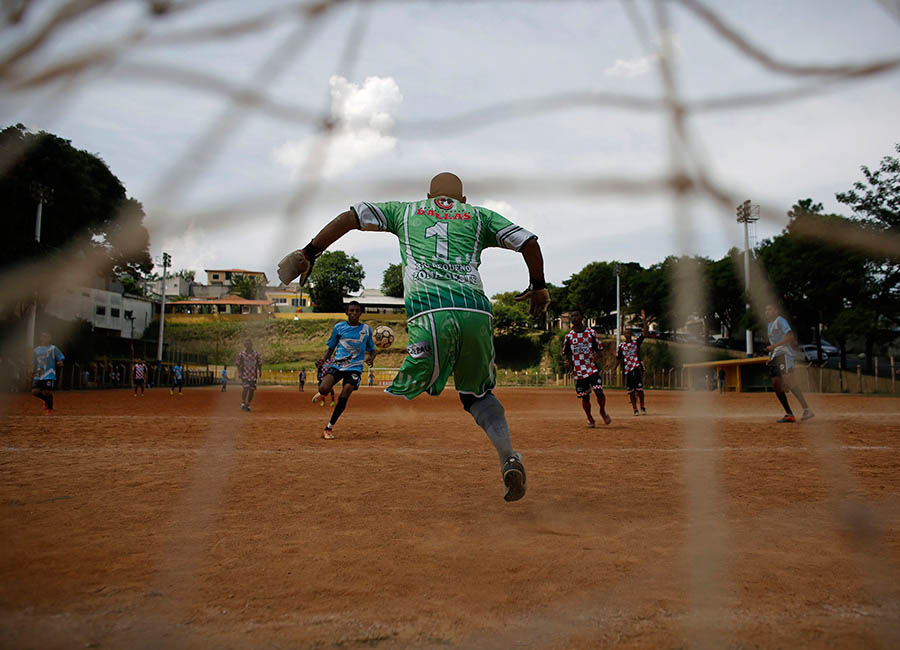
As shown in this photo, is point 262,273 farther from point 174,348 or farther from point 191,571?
point 174,348

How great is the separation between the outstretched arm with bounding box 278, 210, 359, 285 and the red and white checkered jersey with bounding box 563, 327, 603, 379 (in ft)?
22.5

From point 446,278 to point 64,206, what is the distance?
1.77m

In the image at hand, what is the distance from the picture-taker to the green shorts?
3242 mm

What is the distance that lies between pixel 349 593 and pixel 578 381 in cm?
810

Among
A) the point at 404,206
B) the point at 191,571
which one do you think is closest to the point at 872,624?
the point at 191,571

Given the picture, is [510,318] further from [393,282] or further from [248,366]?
[248,366]

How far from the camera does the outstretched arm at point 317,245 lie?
317 centimetres

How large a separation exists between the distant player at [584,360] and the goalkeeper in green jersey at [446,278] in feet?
21.0

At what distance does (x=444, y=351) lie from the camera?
10.7 feet

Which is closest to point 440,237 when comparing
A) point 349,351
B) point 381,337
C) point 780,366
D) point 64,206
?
point 64,206

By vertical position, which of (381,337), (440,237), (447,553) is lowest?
(447,553)

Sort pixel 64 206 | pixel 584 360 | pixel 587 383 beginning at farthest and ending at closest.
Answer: pixel 584 360 < pixel 587 383 < pixel 64 206

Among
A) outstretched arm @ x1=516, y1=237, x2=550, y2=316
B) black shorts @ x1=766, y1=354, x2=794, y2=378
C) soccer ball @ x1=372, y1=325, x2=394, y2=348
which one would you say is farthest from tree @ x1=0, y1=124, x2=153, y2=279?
black shorts @ x1=766, y1=354, x2=794, y2=378

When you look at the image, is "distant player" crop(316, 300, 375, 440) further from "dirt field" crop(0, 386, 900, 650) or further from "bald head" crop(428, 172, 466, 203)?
"bald head" crop(428, 172, 466, 203)
